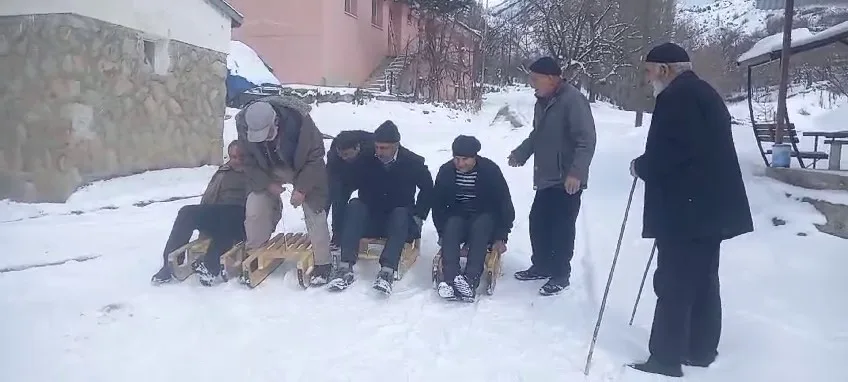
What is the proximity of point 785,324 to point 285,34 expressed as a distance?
1995cm

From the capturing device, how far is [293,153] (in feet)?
16.9

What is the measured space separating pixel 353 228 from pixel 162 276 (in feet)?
4.62

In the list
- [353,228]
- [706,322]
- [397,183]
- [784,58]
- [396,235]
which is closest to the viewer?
[706,322]

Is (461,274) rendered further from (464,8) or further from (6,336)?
(464,8)

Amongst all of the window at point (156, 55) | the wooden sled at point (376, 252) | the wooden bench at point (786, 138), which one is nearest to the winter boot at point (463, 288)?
the wooden sled at point (376, 252)

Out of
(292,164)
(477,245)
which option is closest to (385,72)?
(292,164)

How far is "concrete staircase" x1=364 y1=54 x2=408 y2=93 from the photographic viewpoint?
2478 centimetres

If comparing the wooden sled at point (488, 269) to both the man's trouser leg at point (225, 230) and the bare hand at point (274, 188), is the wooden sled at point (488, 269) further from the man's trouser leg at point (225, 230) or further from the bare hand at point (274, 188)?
the man's trouser leg at point (225, 230)

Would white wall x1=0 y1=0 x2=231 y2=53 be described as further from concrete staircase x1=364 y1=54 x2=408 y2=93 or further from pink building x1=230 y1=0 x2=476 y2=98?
concrete staircase x1=364 y1=54 x2=408 y2=93

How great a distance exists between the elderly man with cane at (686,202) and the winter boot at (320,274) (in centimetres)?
238

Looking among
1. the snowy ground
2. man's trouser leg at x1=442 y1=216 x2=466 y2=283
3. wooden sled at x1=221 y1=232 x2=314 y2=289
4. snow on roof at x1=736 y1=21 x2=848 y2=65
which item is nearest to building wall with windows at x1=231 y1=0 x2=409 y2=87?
snow on roof at x1=736 y1=21 x2=848 y2=65

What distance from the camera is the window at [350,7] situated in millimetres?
24205

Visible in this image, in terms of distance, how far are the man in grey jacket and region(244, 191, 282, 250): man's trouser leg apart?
77.7 inches

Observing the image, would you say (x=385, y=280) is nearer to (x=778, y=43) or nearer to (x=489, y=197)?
(x=489, y=197)
